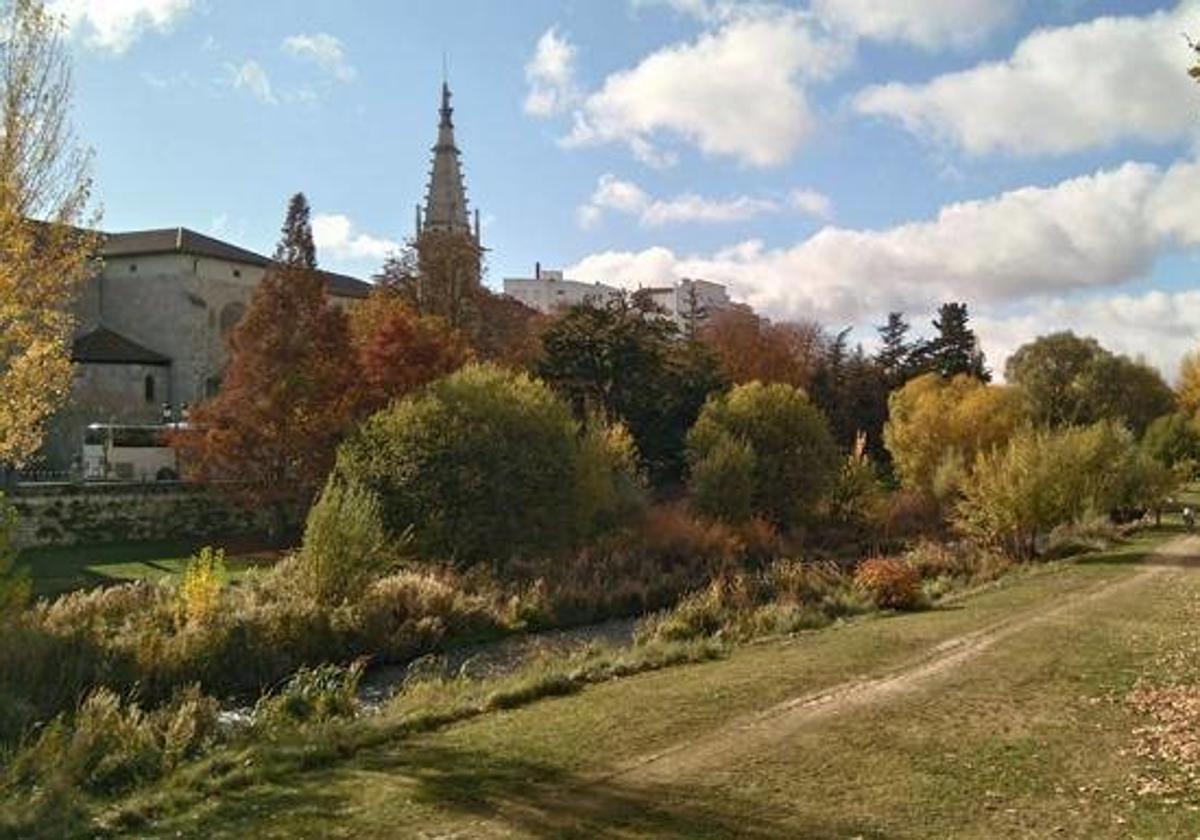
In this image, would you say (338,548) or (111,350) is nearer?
(338,548)

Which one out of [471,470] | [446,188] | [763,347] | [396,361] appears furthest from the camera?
[446,188]

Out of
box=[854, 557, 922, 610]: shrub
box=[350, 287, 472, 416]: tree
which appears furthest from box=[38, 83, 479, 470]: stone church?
box=[854, 557, 922, 610]: shrub

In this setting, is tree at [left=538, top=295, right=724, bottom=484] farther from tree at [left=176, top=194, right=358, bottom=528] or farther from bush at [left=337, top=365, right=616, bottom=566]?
bush at [left=337, top=365, right=616, bottom=566]

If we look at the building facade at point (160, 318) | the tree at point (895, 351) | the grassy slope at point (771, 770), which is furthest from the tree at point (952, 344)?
the grassy slope at point (771, 770)

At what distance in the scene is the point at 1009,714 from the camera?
11.2 meters

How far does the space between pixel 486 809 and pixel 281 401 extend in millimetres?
30413

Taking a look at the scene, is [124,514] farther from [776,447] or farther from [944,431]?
[944,431]

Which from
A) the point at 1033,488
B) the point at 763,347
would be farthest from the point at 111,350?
the point at 1033,488

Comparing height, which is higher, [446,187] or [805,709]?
[446,187]

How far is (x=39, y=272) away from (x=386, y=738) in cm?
670

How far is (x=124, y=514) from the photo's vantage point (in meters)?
39.2

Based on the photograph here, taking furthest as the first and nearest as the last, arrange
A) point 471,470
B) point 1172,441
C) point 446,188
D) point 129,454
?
point 446,188 < point 1172,441 < point 129,454 < point 471,470

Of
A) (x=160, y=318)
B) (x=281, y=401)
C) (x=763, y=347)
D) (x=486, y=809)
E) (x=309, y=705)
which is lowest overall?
(x=309, y=705)

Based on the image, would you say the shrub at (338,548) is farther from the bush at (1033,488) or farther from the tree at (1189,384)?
the tree at (1189,384)
